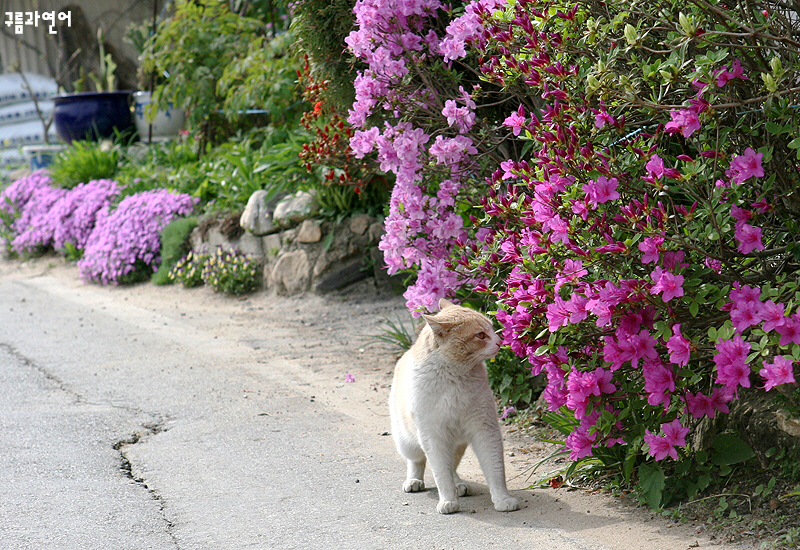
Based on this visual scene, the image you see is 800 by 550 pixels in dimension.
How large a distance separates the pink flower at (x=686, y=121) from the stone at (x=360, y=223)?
5171mm

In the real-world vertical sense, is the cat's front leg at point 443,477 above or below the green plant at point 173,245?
below

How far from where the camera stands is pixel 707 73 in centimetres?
248

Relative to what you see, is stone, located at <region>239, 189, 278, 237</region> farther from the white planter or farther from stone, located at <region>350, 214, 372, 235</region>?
the white planter

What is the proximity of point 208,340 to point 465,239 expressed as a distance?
3.14 meters

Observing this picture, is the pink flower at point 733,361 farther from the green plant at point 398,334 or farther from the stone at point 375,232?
the stone at point 375,232

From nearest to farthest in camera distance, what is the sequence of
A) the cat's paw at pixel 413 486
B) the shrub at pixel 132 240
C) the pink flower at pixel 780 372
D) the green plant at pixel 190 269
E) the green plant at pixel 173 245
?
the pink flower at pixel 780 372 < the cat's paw at pixel 413 486 < the green plant at pixel 190 269 < the green plant at pixel 173 245 < the shrub at pixel 132 240

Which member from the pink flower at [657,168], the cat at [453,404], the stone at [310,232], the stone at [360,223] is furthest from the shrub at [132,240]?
the pink flower at [657,168]

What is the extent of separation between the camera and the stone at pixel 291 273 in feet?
25.4

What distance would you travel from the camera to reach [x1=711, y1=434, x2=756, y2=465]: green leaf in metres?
3.02

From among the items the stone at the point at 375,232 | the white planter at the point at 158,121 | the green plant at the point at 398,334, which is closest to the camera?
the green plant at the point at 398,334

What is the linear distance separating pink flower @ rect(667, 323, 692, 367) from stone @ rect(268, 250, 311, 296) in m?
5.40

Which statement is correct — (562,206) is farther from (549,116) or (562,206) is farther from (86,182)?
(86,182)

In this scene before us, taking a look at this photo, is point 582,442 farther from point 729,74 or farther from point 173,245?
point 173,245

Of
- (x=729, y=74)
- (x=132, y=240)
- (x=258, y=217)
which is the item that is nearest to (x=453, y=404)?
(x=729, y=74)
